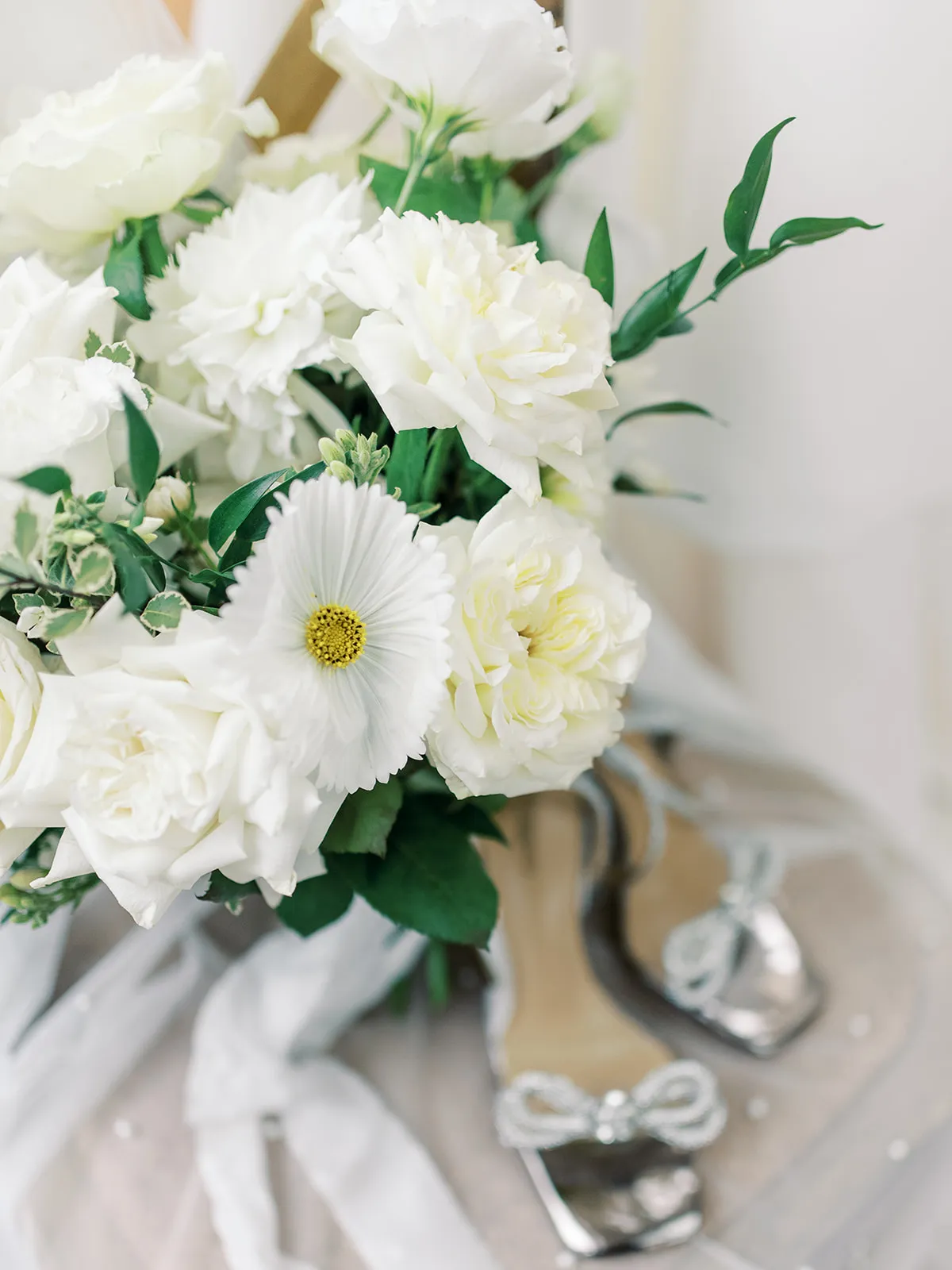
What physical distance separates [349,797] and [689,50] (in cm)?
51

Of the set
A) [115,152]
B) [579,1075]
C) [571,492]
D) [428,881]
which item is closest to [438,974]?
[579,1075]

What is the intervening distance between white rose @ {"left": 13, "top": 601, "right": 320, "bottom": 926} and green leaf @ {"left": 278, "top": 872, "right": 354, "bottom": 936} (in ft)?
0.36

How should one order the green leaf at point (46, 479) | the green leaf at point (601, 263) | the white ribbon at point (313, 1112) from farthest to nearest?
1. the white ribbon at point (313, 1112)
2. the green leaf at point (601, 263)
3. the green leaf at point (46, 479)

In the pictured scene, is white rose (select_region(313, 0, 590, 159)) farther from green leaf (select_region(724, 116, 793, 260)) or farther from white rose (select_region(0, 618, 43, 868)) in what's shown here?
white rose (select_region(0, 618, 43, 868))

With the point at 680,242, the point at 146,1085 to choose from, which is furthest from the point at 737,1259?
the point at 680,242

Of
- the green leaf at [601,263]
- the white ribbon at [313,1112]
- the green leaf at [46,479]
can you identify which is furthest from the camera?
the white ribbon at [313,1112]

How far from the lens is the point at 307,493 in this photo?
→ 0.24 meters

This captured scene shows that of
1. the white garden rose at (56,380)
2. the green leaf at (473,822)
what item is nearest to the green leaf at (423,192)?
the white garden rose at (56,380)

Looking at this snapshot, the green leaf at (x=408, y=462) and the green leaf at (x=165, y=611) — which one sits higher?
the green leaf at (x=408, y=462)

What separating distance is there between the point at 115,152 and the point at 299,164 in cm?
9

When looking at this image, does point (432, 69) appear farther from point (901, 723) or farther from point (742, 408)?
point (901, 723)

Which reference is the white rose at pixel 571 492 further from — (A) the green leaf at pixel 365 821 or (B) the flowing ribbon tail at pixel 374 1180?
(B) the flowing ribbon tail at pixel 374 1180

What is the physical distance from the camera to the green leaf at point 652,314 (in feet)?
1.11

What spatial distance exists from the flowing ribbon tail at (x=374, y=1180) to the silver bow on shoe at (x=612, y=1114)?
4 centimetres
